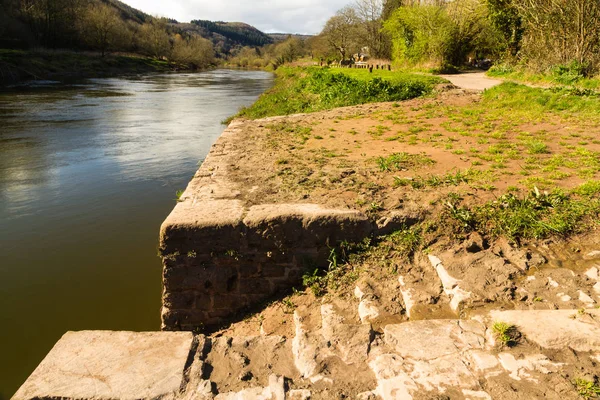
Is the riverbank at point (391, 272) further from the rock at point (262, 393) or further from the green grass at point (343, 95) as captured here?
the green grass at point (343, 95)

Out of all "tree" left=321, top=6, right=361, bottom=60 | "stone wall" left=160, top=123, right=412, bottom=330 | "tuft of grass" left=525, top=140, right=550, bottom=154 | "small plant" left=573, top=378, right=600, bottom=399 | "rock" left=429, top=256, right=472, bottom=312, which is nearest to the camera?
"small plant" left=573, top=378, right=600, bottom=399

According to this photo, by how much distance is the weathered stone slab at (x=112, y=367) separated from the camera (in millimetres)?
2182

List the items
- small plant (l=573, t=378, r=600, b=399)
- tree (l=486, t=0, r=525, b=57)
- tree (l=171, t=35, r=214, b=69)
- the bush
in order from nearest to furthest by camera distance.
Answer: small plant (l=573, t=378, r=600, b=399) → tree (l=486, t=0, r=525, b=57) → the bush → tree (l=171, t=35, r=214, b=69)

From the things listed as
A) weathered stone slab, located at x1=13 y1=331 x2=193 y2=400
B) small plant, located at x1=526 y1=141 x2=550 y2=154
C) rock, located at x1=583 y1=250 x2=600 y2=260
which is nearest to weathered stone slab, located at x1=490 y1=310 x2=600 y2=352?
rock, located at x1=583 y1=250 x2=600 y2=260

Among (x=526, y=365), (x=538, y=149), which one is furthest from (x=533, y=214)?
(x=538, y=149)

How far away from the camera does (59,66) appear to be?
3656cm

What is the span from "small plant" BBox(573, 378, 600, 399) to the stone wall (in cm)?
186

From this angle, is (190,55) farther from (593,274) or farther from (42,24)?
(593,274)

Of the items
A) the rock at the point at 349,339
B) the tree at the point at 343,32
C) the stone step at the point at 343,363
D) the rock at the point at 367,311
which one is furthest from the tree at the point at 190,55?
the rock at the point at 349,339

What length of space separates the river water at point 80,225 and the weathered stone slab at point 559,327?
3156 millimetres

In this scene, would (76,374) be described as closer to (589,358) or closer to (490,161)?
(589,358)

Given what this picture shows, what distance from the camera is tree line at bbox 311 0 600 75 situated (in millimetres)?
11141

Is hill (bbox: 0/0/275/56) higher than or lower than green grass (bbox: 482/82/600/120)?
higher

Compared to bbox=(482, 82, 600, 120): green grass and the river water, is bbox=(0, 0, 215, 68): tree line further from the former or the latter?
bbox=(482, 82, 600, 120): green grass
